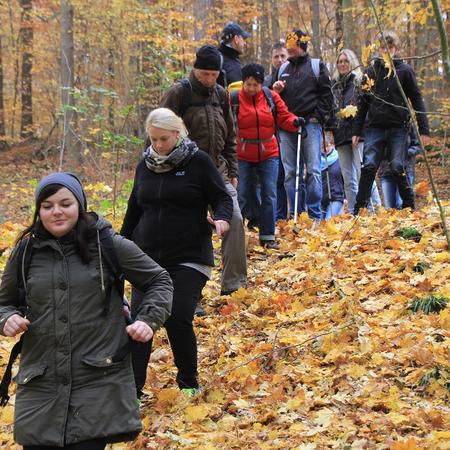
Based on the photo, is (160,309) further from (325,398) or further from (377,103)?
(377,103)

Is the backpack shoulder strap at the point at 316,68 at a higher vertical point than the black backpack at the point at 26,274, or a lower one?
higher

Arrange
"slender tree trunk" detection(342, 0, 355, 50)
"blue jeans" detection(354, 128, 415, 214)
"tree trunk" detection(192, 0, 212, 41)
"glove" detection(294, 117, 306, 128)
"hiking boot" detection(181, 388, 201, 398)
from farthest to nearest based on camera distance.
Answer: "slender tree trunk" detection(342, 0, 355, 50) < "tree trunk" detection(192, 0, 212, 41) < "glove" detection(294, 117, 306, 128) < "blue jeans" detection(354, 128, 415, 214) < "hiking boot" detection(181, 388, 201, 398)

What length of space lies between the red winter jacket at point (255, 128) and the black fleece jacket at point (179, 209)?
2929 mm

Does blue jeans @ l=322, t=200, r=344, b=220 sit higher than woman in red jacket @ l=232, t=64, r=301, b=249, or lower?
lower

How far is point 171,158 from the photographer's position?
425cm

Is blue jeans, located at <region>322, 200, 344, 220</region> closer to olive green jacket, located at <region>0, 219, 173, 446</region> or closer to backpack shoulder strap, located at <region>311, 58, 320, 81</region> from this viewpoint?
backpack shoulder strap, located at <region>311, 58, 320, 81</region>

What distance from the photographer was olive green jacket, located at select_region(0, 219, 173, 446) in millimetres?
2742

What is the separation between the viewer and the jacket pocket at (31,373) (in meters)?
2.78

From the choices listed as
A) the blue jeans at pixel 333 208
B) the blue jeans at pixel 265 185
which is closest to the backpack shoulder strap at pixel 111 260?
the blue jeans at pixel 265 185

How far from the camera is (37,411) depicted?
9.04ft

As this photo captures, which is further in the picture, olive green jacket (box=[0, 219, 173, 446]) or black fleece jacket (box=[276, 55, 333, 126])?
black fleece jacket (box=[276, 55, 333, 126])

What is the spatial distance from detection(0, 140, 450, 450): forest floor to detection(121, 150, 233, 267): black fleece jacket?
99cm

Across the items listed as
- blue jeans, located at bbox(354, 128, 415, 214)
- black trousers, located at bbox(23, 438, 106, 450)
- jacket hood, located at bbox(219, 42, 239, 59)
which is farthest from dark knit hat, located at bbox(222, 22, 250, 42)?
black trousers, located at bbox(23, 438, 106, 450)

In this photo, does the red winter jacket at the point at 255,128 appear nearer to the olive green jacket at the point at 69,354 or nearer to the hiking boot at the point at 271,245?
the hiking boot at the point at 271,245
